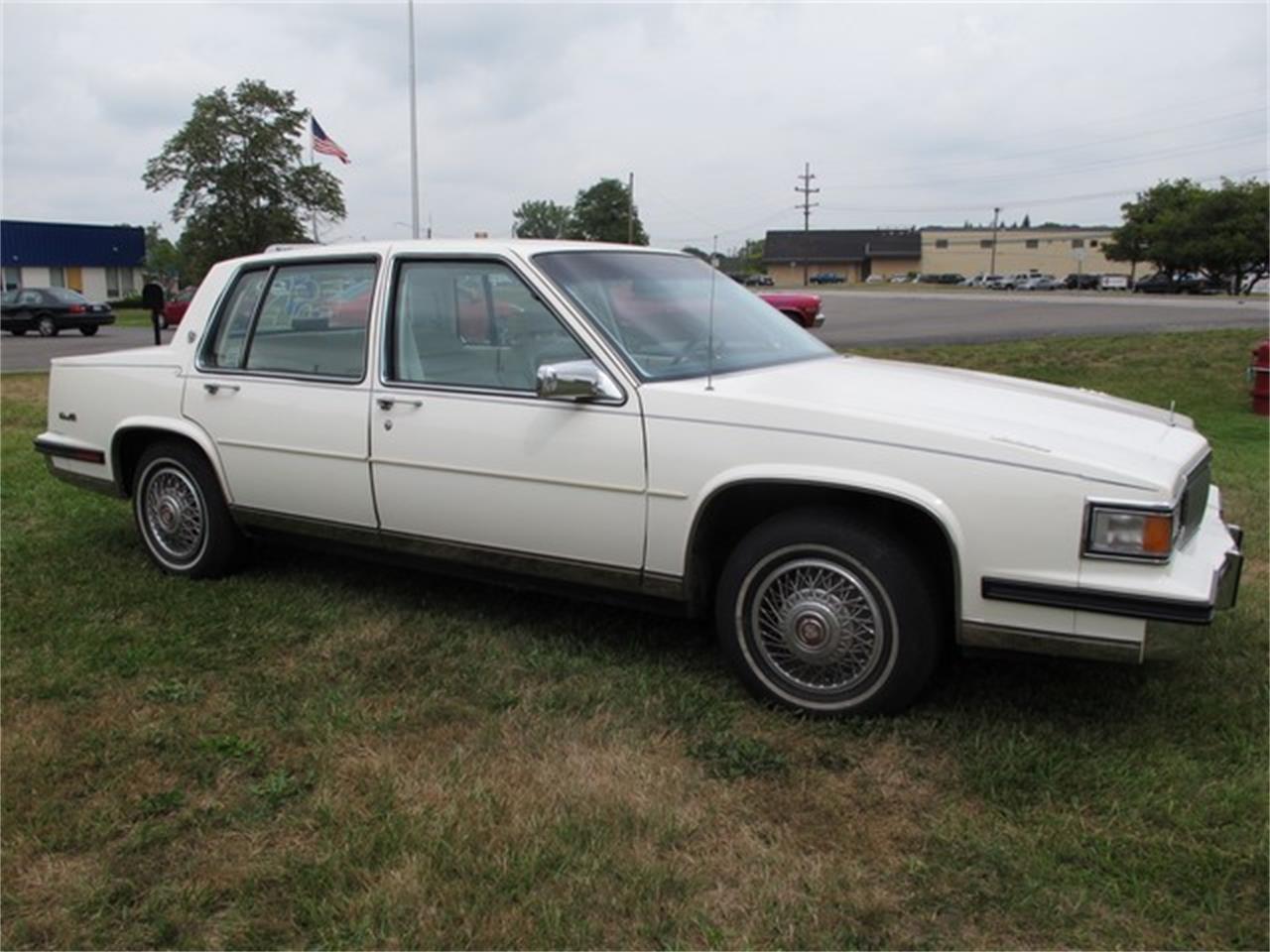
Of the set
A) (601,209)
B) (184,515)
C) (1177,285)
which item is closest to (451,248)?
(184,515)

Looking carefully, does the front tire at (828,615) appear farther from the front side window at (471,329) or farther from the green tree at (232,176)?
the green tree at (232,176)

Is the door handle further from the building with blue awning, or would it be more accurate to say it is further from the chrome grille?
the building with blue awning

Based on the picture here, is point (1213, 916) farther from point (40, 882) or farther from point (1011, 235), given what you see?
point (1011, 235)

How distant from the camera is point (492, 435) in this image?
13.2 ft

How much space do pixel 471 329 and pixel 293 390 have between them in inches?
35.5

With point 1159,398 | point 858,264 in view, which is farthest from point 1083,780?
point 858,264

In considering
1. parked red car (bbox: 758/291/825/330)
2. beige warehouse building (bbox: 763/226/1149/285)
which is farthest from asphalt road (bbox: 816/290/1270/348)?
beige warehouse building (bbox: 763/226/1149/285)

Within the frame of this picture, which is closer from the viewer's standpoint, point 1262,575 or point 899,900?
point 899,900

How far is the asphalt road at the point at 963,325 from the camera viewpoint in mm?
19625

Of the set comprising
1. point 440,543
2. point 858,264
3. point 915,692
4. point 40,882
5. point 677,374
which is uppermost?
point 858,264

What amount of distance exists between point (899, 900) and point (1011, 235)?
130 m

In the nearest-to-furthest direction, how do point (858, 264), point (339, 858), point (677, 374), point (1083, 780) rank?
point (339, 858) < point (1083, 780) < point (677, 374) < point (858, 264)

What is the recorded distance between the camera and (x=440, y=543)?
4.29 meters

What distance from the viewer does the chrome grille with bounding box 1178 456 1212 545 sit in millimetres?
3383
